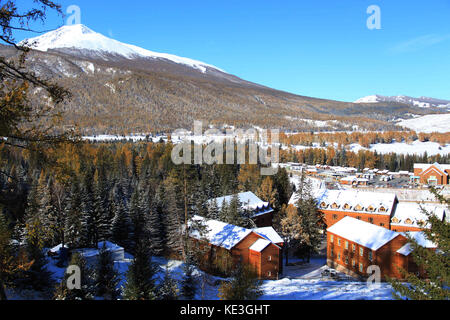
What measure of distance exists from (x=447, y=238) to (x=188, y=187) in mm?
22412

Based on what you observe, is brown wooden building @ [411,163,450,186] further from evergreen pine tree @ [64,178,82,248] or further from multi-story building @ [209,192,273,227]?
evergreen pine tree @ [64,178,82,248]

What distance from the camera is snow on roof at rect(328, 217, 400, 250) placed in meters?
31.1

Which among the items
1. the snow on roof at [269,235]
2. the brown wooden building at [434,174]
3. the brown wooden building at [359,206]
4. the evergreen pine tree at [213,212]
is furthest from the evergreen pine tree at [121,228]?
the brown wooden building at [434,174]

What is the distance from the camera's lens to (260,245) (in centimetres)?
3016

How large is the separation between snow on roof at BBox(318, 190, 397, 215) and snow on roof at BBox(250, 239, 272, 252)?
84.4 ft

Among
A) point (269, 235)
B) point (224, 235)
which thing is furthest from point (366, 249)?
point (224, 235)

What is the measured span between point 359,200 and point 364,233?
758 inches

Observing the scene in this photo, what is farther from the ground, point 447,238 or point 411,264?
point 447,238

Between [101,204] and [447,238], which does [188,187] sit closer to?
[101,204]

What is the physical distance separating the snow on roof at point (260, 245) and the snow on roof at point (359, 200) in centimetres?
2573

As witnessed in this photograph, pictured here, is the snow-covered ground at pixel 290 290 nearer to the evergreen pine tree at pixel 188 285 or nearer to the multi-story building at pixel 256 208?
the evergreen pine tree at pixel 188 285

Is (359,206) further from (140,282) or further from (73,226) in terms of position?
(140,282)

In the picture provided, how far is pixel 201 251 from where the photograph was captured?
2750 cm
